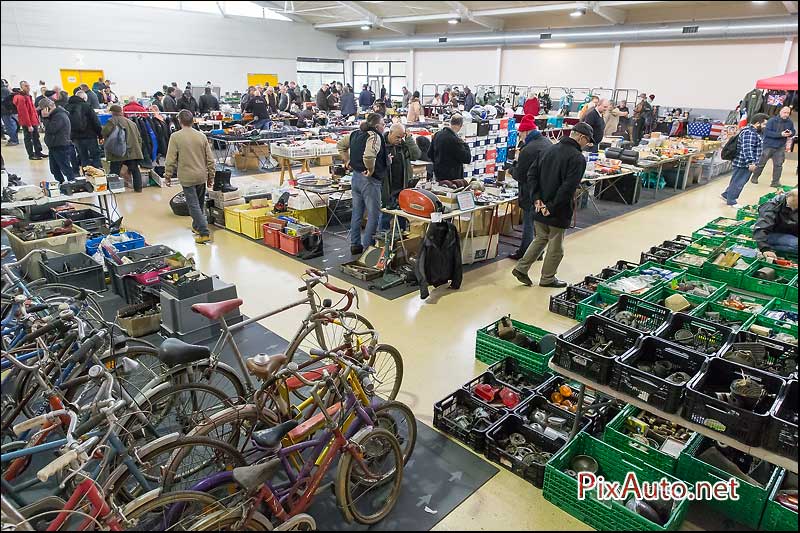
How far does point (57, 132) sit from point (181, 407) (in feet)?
24.2

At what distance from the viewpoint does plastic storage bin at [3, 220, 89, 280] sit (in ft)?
15.8

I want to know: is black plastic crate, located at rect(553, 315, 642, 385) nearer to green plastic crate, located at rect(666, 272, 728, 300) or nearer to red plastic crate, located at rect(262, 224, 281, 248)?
green plastic crate, located at rect(666, 272, 728, 300)

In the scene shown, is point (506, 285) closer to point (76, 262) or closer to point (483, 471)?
point (483, 471)

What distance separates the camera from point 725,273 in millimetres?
4719

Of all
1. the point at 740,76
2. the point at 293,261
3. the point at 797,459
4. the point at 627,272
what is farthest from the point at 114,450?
the point at 740,76

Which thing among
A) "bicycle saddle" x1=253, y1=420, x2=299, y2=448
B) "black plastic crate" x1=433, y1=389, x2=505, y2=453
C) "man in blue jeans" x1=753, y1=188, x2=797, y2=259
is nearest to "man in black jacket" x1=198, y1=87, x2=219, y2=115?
"black plastic crate" x1=433, y1=389, x2=505, y2=453

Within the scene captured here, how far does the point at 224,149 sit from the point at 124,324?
925 centimetres

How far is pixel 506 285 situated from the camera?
5.51 metres

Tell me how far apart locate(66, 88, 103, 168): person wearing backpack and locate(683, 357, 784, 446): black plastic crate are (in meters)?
9.65

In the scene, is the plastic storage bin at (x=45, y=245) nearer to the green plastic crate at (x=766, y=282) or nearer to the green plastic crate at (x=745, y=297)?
the green plastic crate at (x=745, y=297)

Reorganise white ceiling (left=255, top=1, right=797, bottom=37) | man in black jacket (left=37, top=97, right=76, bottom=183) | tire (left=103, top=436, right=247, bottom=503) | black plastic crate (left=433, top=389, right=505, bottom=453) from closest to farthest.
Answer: tire (left=103, top=436, right=247, bottom=503)
black plastic crate (left=433, top=389, right=505, bottom=453)
man in black jacket (left=37, top=97, right=76, bottom=183)
white ceiling (left=255, top=1, right=797, bottom=37)

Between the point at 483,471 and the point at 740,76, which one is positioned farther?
the point at 740,76

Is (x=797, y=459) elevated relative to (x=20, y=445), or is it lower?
elevated

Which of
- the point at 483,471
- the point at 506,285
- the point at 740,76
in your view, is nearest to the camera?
the point at 483,471
